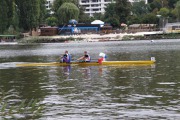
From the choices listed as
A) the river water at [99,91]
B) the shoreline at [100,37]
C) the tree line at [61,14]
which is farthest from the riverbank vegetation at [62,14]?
the river water at [99,91]

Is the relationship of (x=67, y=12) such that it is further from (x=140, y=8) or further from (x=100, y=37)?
(x=140, y=8)

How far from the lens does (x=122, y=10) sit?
146625 millimetres

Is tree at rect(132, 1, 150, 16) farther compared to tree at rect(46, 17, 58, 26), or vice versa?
tree at rect(132, 1, 150, 16)

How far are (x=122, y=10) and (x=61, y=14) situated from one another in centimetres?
2236

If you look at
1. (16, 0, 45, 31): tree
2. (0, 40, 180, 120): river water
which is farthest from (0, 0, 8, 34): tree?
(0, 40, 180, 120): river water

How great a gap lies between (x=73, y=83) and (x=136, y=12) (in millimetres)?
155009

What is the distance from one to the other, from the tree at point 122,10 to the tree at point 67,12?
57.4 feet

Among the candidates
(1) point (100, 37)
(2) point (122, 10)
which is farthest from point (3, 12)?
(2) point (122, 10)

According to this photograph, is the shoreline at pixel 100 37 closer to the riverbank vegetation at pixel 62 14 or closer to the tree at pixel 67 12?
the riverbank vegetation at pixel 62 14

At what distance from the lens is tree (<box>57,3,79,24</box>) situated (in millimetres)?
132125

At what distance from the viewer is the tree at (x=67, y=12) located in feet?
433

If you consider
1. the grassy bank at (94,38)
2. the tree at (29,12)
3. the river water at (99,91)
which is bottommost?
the grassy bank at (94,38)

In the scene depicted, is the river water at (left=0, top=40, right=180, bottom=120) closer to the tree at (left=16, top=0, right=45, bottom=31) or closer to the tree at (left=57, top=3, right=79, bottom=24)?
the tree at (left=16, top=0, right=45, bottom=31)

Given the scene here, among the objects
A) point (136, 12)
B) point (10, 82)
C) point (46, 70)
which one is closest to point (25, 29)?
point (136, 12)
